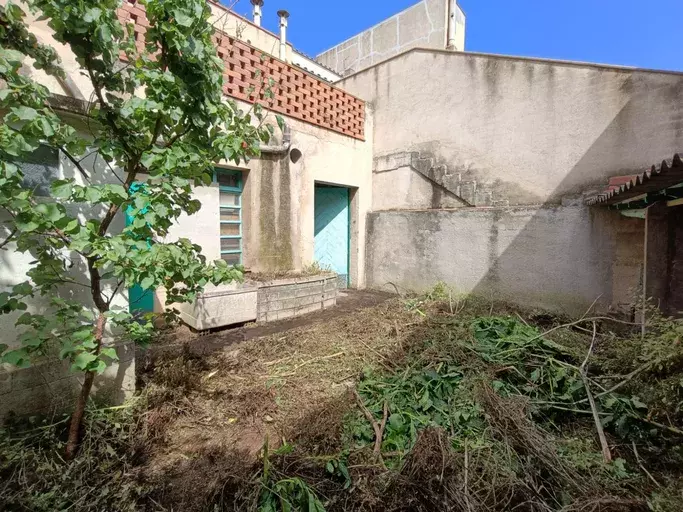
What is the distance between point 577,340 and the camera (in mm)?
4176

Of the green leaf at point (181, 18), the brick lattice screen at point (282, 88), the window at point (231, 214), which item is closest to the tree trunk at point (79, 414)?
the green leaf at point (181, 18)

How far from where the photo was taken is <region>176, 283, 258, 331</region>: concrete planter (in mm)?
4680

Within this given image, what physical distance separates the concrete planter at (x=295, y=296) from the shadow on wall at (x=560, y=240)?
2.39 m

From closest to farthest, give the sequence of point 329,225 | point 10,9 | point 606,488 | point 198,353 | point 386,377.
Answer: point 10,9 < point 606,488 < point 386,377 < point 198,353 < point 329,225

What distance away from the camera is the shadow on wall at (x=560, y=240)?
4926 millimetres

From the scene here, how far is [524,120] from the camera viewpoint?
6062 millimetres

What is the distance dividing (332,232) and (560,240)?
203 inches

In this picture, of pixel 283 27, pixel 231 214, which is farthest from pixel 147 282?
pixel 283 27

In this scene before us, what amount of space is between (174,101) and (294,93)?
17.3 ft

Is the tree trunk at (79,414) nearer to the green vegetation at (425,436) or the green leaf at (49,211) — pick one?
the green vegetation at (425,436)

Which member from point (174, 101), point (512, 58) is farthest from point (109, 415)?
point (512, 58)

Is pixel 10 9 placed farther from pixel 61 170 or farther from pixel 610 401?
pixel 610 401

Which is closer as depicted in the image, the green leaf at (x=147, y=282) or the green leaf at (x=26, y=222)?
the green leaf at (x=26, y=222)

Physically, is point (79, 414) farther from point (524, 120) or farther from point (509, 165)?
point (524, 120)
